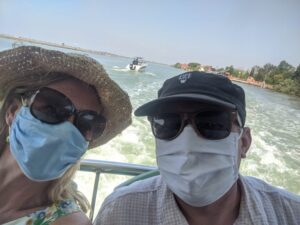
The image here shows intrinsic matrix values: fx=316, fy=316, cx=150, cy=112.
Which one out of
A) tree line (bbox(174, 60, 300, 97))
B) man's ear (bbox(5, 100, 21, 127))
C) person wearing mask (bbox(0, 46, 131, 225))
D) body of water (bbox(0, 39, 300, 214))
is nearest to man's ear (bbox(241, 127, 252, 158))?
person wearing mask (bbox(0, 46, 131, 225))

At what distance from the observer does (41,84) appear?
1.30m

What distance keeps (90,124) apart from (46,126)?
0.58 ft

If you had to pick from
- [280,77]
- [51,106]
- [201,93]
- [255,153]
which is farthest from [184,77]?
[280,77]

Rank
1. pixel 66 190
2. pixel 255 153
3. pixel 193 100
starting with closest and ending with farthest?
pixel 193 100 < pixel 66 190 < pixel 255 153

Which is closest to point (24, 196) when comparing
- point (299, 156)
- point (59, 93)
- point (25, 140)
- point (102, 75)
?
point (25, 140)

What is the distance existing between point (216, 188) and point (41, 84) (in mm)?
804

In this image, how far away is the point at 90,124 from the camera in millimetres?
1315

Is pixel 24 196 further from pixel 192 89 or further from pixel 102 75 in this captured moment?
pixel 192 89

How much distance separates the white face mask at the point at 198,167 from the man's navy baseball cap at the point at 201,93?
119mm

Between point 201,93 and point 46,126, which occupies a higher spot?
point 201,93

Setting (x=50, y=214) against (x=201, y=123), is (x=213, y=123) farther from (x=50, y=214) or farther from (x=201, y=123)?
(x=50, y=214)

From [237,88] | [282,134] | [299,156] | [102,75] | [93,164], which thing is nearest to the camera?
[237,88]

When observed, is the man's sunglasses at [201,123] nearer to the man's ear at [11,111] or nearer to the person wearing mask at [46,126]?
the person wearing mask at [46,126]

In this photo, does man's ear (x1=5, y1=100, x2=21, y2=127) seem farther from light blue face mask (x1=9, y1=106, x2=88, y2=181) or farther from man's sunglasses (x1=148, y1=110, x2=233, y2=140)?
man's sunglasses (x1=148, y1=110, x2=233, y2=140)
